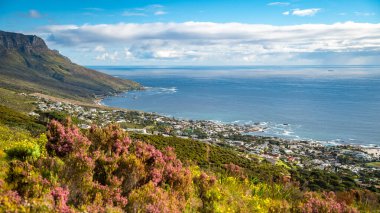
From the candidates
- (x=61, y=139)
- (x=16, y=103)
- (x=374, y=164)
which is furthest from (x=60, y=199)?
(x=16, y=103)

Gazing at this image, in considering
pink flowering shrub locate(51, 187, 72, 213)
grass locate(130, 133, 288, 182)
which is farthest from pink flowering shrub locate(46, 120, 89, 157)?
grass locate(130, 133, 288, 182)

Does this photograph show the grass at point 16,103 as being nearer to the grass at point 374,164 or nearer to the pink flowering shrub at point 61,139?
the grass at point 374,164

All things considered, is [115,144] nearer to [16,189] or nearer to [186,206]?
[186,206]

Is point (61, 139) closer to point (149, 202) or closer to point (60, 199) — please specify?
point (60, 199)

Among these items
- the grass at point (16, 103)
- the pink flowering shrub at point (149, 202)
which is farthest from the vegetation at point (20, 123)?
the grass at point (16, 103)

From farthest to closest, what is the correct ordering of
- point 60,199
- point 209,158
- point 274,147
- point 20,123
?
point 274,147, point 209,158, point 20,123, point 60,199

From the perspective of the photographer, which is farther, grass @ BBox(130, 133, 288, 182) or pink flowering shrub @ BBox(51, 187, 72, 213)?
grass @ BBox(130, 133, 288, 182)

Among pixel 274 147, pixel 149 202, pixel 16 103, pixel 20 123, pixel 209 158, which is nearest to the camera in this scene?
pixel 149 202

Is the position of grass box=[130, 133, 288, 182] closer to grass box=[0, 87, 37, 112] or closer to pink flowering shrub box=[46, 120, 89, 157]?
pink flowering shrub box=[46, 120, 89, 157]

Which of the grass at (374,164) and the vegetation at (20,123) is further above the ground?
the vegetation at (20,123)
